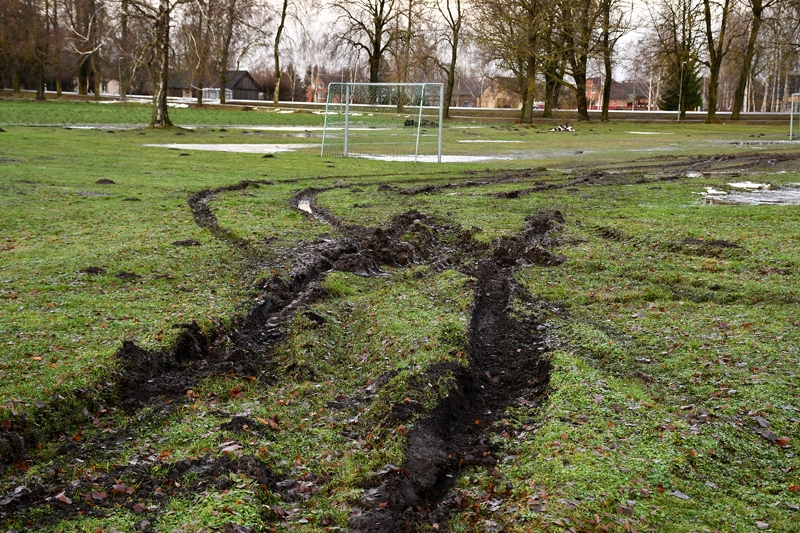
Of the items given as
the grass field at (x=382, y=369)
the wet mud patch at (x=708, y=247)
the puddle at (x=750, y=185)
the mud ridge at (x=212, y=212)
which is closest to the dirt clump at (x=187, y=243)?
the grass field at (x=382, y=369)

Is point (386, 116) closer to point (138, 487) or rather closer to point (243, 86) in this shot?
point (138, 487)

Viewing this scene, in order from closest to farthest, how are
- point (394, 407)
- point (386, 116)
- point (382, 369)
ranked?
point (394, 407) → point (382, 369) → point (386, 116)

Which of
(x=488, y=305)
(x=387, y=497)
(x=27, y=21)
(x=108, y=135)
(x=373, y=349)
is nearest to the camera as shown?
(x=387, y=497)

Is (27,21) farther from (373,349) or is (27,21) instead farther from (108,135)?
(373,349)

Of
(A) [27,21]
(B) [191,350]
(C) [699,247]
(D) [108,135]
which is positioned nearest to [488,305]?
(B) [191,350]

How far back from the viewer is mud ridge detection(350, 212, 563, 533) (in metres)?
3.98

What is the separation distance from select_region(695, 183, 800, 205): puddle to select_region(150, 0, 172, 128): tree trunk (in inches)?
949

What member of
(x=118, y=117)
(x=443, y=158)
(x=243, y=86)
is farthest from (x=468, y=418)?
(x=243, y=86)

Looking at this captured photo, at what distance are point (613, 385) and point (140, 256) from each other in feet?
18.6

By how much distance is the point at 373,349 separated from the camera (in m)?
6.21

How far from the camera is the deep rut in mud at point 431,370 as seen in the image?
4.02 metres

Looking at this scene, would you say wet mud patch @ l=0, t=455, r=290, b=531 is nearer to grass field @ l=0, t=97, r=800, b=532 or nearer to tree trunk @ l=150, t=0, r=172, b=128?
grass field @ l=0, t=97, r=800, b=532

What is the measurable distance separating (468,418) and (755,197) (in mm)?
11787

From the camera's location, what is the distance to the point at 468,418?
512 cm
